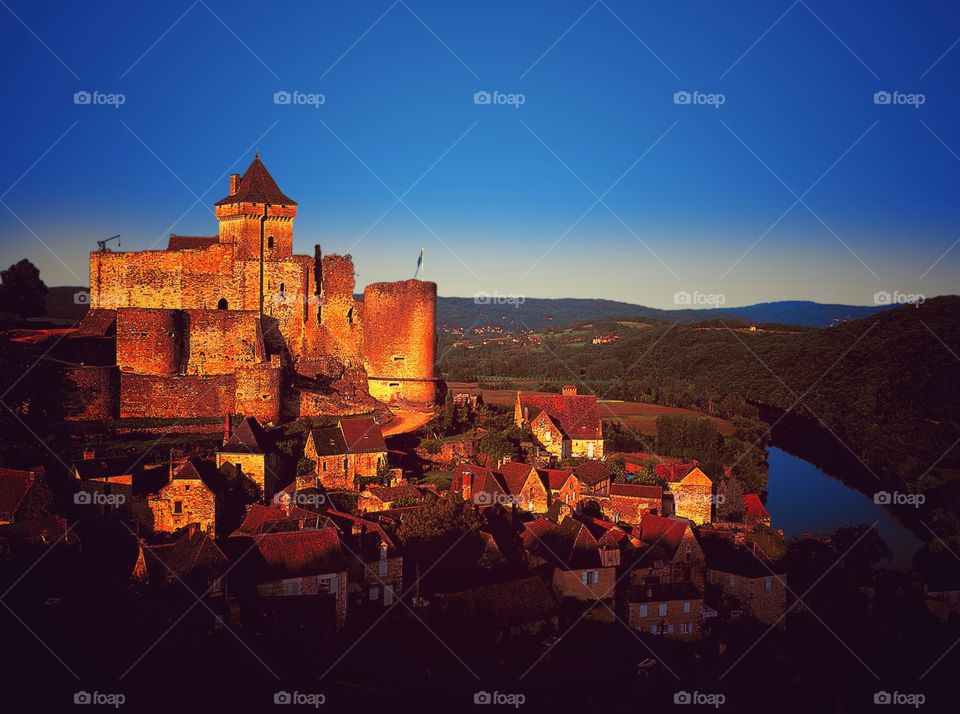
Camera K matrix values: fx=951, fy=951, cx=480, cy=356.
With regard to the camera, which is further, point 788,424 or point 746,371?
point 746,371

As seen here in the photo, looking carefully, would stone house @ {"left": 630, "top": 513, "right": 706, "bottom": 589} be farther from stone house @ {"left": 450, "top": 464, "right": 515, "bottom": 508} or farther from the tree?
the tree

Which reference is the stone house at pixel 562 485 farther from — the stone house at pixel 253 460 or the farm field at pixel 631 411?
the farm field at pixel 631 411

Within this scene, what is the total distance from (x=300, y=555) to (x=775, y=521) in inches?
977

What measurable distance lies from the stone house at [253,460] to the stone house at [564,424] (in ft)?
37.3

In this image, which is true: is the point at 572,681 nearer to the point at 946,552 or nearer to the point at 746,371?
the point at 946,552

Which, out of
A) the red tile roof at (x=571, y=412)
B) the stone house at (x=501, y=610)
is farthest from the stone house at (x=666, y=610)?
the red tile roof at (x=571, y=412)

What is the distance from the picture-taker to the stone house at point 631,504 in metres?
29.0

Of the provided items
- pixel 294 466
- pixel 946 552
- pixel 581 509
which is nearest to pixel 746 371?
pixel 946 552

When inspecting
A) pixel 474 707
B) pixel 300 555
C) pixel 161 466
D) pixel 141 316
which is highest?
pixel 141 316

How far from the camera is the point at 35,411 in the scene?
27438 millimetres

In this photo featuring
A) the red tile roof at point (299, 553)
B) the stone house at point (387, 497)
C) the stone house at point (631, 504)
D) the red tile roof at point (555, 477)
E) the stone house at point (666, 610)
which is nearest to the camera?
the red tile roof at point (299, 553)

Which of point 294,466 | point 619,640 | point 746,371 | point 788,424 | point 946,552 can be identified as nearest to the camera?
point 619,640

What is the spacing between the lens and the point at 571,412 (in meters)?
37.4

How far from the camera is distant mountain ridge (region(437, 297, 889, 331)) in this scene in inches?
3423
